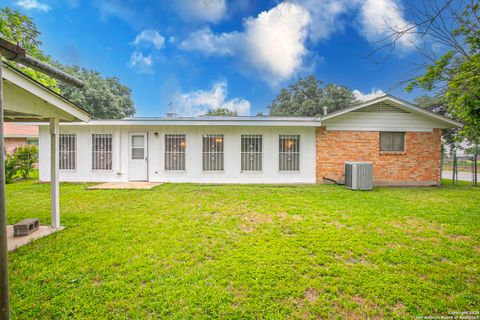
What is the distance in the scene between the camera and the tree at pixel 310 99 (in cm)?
2414

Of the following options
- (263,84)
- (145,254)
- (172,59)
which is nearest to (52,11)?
(172,59)

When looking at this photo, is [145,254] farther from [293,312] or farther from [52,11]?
[52,11]

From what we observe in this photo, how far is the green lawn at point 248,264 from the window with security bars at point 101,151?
412 centimetres

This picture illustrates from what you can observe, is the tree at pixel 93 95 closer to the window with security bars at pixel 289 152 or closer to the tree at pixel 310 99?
the window with security bars at pixel 289 152

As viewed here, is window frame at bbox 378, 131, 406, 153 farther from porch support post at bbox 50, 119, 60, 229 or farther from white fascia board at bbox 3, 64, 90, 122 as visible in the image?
porch support post at bbox 50, 119, 60, 229

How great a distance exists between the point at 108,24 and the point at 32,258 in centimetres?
1811

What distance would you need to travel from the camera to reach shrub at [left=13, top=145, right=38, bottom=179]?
387 inches

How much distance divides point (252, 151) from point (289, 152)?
1.59 metres

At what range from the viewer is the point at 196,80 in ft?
76.6

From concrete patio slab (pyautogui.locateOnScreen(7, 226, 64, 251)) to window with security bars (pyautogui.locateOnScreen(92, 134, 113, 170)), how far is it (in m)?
5.61

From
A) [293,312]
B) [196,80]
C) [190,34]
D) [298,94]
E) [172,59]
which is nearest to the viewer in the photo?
[293,312]

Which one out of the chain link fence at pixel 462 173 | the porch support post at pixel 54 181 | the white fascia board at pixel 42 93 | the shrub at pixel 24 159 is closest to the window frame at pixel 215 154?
the white fascia board at pixel 42 93

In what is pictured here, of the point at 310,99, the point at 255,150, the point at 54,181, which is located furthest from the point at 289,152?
the point at 310,99

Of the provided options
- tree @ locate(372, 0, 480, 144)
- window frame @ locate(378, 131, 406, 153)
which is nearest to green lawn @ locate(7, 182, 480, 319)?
tree @ locate(372, 0, 480, 144)
